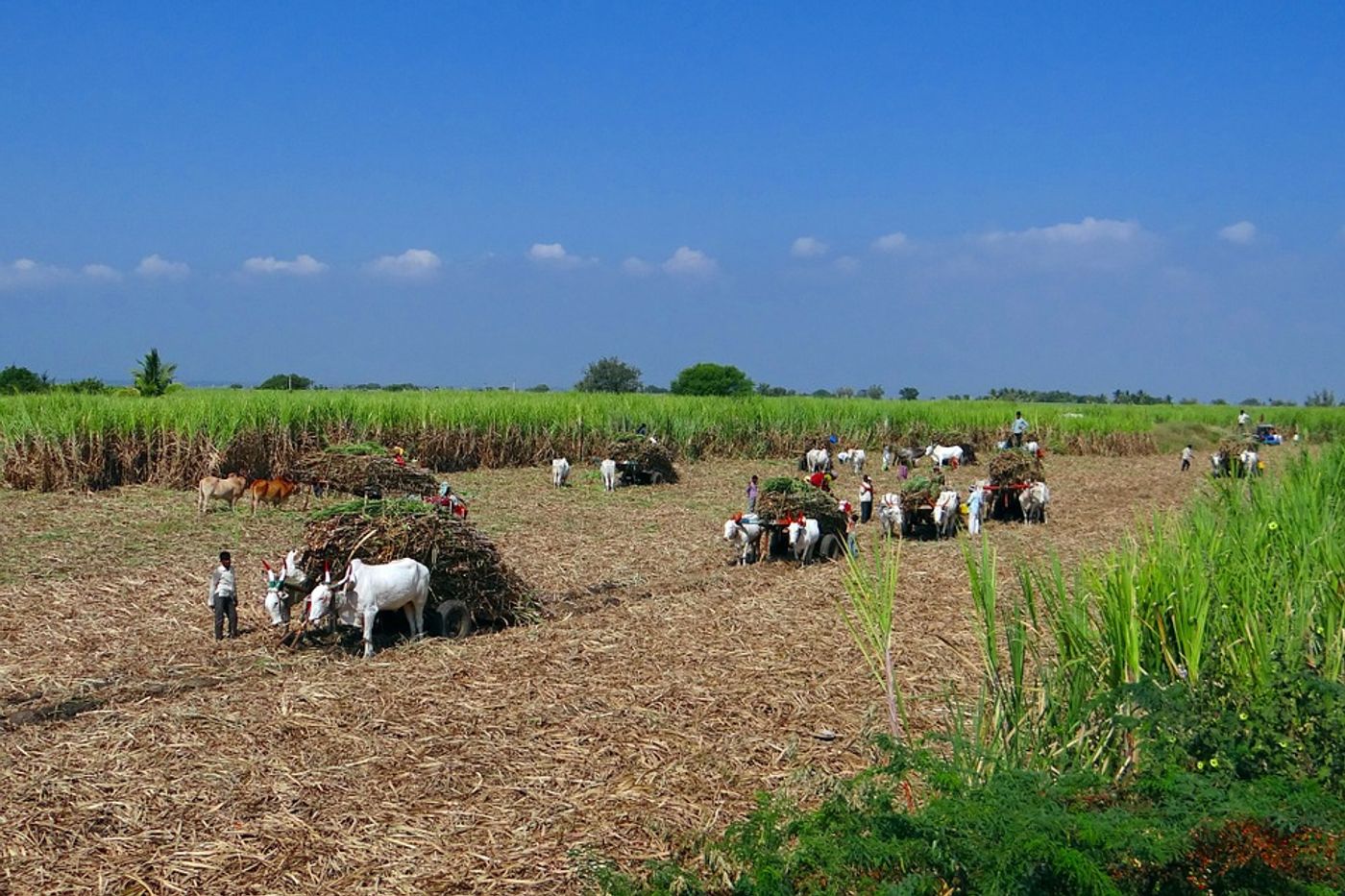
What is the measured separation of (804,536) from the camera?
14047 mm

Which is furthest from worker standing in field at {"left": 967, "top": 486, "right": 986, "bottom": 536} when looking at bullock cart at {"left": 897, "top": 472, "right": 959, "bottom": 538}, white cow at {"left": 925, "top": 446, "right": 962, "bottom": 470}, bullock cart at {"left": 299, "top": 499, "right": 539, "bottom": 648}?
white cow at {"left": 925, "top": 446, "right": 962, "bottom": 470}

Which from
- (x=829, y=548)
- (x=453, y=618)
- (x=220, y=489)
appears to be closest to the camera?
(x=453, y=618)

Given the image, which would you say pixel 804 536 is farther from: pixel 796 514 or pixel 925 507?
pixel 925 507

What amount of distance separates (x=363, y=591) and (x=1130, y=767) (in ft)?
19.8

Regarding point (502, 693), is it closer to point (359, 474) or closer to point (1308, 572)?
point (1308, 572)

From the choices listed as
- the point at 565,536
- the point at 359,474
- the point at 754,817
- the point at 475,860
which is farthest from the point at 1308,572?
the point at 359,474

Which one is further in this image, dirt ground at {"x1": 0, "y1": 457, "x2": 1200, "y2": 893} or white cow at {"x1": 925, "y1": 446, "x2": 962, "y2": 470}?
white cow at {"x1": 925, "y1": 446, "x2": 962, "y2": 470}

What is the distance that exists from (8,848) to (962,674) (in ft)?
20.0

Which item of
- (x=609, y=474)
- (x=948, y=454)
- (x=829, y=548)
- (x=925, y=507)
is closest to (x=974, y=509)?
(x=925, y=507)

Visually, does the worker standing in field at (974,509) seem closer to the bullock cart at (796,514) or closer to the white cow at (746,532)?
the bullock cart at (796,514)

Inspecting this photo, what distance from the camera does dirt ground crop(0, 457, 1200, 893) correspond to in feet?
17.9

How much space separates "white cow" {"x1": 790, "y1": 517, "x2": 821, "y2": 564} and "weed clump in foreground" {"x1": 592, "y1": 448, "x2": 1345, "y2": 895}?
6.78 metres

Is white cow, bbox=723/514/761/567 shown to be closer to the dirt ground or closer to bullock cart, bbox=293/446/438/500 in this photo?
the dirt ground

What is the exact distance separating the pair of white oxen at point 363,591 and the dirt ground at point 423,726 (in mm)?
381
